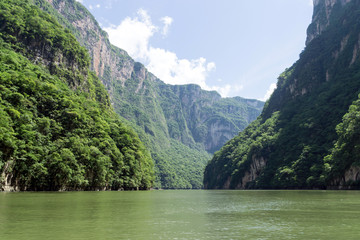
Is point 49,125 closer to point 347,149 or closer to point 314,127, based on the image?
point 347,149

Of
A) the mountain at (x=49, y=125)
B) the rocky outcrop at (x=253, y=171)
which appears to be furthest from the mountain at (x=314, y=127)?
the mountain at (x=49, y=125)

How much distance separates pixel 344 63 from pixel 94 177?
122m

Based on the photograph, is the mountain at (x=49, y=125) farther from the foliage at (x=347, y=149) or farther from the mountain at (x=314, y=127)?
the foliage at (x=347, y=149)

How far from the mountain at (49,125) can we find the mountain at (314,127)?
55.0m

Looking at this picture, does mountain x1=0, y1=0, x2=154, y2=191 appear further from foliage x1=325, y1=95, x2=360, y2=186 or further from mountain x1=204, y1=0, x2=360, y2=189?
foliage x1=325, y1=95, x2=360, y2=186

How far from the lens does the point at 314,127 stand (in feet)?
390

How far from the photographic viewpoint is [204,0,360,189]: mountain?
8800cm

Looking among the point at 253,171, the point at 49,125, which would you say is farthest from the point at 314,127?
the point at 49,125

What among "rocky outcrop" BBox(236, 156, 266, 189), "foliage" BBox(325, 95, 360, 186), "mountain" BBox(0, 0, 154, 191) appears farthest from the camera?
"rocky outcrop" BBox(236, 156, 266, 189)

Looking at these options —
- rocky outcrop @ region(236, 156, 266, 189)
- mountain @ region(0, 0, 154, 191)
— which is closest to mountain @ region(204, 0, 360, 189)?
rocky outcrop @ region(236, 156, 266, 189)

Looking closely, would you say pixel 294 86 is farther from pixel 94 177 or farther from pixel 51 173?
pixel 51 173

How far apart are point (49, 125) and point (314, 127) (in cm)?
9636

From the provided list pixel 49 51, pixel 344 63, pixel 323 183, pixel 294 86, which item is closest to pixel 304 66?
pixel 294 86

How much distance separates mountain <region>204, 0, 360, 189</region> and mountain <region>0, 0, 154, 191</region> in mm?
54954
